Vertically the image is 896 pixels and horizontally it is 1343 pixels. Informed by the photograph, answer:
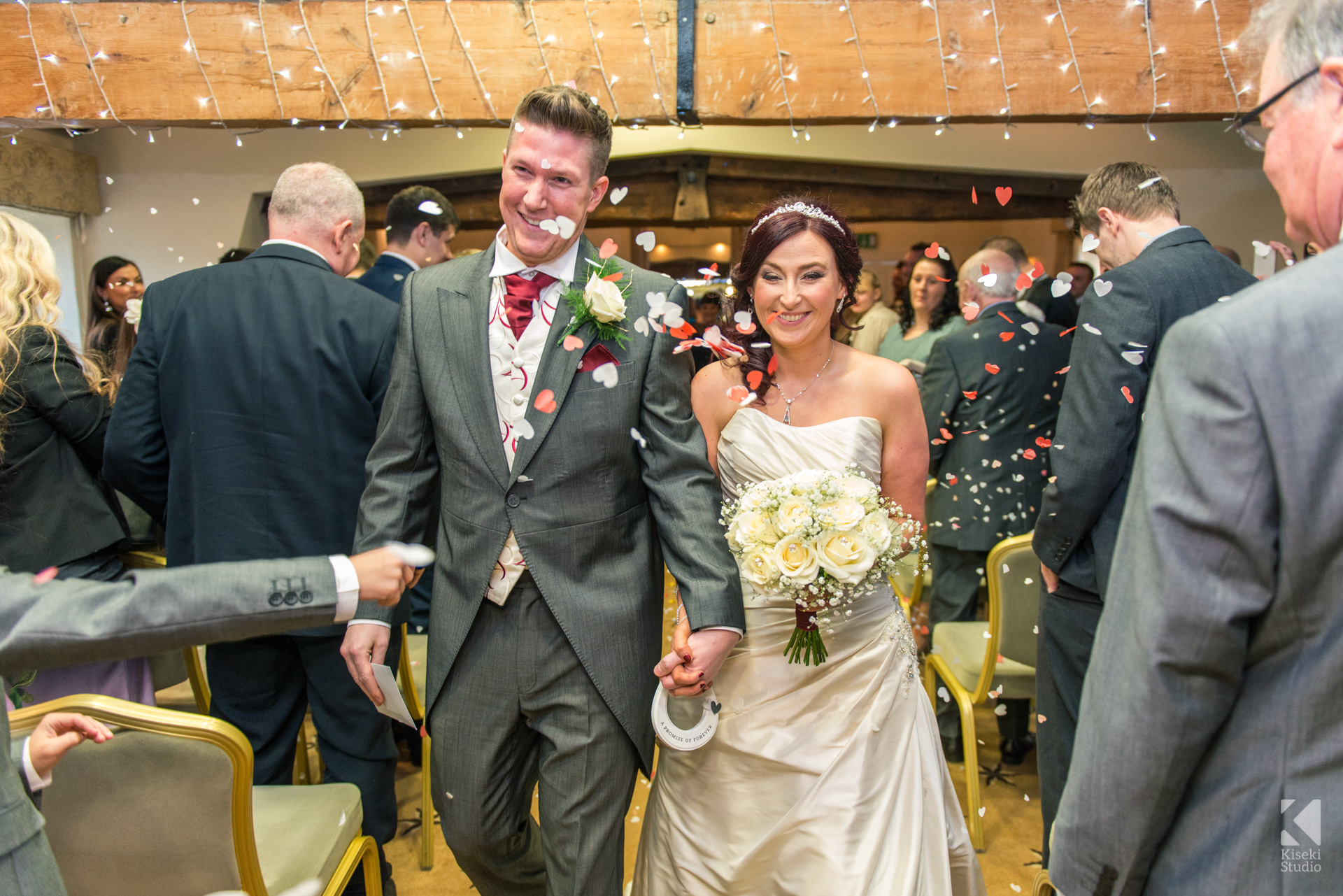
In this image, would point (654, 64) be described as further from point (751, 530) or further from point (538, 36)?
point (751, 530)

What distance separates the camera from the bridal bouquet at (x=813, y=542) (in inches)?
74.2

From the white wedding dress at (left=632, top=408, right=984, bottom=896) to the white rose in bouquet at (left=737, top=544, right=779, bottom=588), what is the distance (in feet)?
1.03

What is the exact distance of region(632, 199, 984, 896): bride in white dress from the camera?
199 cm

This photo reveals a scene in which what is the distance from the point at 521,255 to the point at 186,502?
1.27 meters

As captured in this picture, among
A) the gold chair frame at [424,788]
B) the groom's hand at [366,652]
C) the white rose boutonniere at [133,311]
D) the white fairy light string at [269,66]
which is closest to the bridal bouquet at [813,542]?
the groom's hand at [366,652]

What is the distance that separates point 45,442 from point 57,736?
1.45 m

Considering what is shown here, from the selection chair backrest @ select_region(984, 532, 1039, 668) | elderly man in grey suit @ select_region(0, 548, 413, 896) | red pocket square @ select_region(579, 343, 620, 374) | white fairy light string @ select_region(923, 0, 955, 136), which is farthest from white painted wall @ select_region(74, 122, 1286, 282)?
elderly man in grey suit @ select_region(0, 548, 413, 896)

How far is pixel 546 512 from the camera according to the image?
1.88m

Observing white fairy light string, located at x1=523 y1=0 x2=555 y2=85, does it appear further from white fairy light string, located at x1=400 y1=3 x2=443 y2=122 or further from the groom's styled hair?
the groom's styled hair

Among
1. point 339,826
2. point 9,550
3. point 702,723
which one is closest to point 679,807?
point 702,723

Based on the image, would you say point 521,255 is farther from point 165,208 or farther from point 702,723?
point 165,208

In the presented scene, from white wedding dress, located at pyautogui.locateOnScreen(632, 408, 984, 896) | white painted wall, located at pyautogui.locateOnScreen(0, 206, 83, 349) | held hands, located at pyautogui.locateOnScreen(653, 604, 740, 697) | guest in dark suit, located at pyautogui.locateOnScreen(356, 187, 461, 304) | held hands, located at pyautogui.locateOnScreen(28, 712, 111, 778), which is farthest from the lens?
white painted wall, located at pyautogui.locateOnScreen(0, 206, 83, 349)

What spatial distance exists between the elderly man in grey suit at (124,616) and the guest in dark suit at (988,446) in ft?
9.49

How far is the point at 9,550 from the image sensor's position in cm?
250
